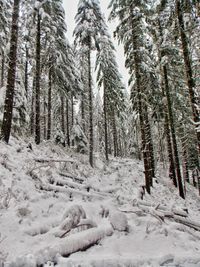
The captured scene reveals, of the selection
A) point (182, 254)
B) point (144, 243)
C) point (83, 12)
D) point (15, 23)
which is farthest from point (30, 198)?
point (83, 12)

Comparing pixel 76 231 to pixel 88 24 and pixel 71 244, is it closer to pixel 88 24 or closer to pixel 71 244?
pixel 71 244

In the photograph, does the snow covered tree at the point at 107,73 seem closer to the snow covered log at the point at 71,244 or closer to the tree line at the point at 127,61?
the tree line at the point at 127,61

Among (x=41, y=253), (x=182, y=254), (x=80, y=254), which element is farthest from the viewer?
(x=182, y=254)

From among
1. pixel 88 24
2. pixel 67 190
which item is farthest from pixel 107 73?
pixel 67 190

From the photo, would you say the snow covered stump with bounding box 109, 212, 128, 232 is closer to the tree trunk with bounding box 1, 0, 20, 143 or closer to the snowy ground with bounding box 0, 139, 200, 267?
the snowy ground with bounding box 0, 139, 200, 267

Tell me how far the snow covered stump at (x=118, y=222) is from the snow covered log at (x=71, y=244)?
41 centimetres

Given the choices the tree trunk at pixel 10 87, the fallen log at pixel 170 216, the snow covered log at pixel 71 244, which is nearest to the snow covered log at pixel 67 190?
the fallen log at pixel 170 216

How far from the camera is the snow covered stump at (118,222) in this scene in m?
5.22

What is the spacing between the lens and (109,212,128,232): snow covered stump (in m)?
5.22

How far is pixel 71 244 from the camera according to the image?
3.85 m

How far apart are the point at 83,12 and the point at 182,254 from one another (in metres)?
20.8

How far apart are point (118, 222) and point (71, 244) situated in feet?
5.35

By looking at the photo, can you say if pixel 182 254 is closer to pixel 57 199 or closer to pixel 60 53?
pixel 57 199

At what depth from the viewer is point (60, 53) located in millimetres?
21078
